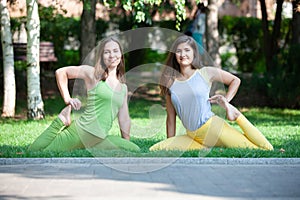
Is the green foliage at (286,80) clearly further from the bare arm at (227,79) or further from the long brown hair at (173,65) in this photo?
the long brown hair at (173,65)

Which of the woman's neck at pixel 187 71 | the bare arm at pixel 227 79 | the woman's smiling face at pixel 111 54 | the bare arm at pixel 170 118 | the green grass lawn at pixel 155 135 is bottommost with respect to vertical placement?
the green grass lawn at pixel 155 135

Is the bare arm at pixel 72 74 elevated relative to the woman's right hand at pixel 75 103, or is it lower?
elevated

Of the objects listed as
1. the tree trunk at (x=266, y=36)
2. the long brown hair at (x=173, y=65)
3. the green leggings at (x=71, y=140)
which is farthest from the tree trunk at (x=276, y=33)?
the green leggings at (x=71, y=140)

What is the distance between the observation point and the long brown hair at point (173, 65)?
888 cm

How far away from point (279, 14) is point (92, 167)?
12.5 meters

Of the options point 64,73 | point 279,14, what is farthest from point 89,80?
point 279,14

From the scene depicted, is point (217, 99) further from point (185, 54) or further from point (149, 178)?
point (149, 178)

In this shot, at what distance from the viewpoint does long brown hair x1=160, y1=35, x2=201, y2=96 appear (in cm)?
888

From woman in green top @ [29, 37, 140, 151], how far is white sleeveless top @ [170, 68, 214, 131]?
0.75m

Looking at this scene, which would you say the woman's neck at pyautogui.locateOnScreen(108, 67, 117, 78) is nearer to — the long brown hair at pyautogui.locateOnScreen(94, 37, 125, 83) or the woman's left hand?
the long brown hair at pyautogui.locateOnScreen(94, 37, 125, 83)

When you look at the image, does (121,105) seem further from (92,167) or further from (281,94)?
(281,94)

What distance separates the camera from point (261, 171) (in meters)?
7.71

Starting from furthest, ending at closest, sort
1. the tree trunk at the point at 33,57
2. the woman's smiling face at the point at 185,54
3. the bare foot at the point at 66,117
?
the tree trunk at the point at 33,57 → the woman's smiling face at the point at 185,54 → the bare foot at the point at 66,117

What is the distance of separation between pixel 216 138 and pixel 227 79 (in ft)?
2.84
